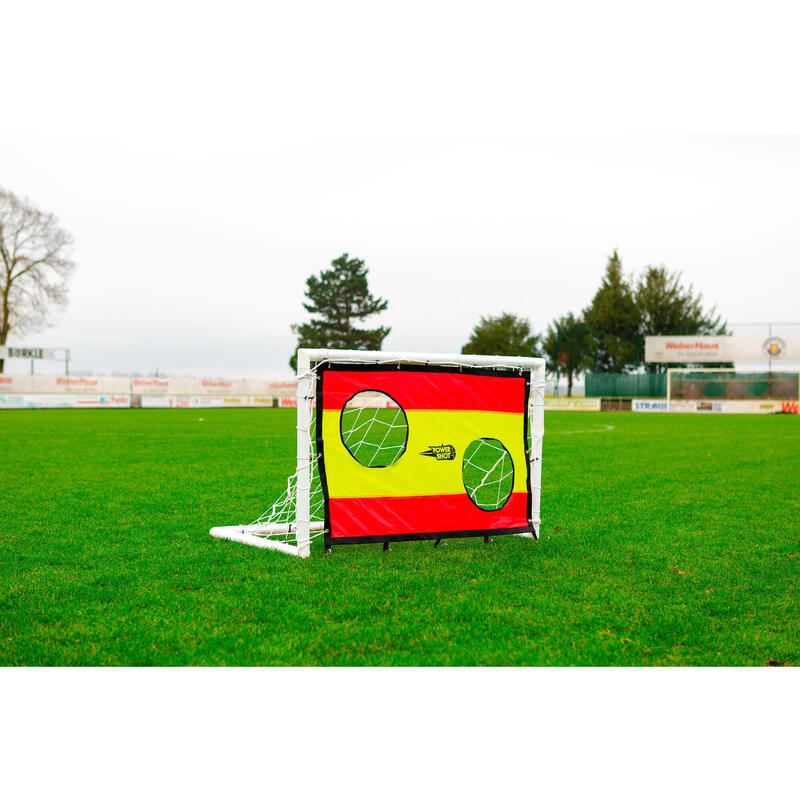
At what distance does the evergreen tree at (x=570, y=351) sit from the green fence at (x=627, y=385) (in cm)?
1379

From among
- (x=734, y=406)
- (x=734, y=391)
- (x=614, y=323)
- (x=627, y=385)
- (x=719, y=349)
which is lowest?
(x=734, y=406)

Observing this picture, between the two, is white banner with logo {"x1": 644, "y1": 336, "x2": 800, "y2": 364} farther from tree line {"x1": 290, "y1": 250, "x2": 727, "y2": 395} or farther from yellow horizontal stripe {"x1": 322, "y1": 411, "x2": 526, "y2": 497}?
yellow horizontal stripe {"x1": 322, "y1": 411, "x2": 526, "y2": 497}

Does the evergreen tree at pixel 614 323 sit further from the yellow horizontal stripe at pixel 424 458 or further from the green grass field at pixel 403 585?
the yellow horizontal stripe at pixel 424 458

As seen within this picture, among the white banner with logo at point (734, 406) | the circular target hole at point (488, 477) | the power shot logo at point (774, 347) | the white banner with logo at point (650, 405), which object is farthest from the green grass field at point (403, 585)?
the power shot logo at point (774, 347)

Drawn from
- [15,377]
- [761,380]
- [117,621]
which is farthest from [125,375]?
[117,621]

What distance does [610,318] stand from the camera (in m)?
65.6

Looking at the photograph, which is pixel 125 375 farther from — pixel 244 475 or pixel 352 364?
pixel 352 364

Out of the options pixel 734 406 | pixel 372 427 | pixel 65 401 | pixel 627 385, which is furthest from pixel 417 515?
pixel 627 385

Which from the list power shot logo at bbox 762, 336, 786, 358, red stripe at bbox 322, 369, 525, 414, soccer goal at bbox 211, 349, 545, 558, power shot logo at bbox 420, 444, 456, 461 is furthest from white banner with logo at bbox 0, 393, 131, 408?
power shot logo at bbox 762, 336, 786, 358

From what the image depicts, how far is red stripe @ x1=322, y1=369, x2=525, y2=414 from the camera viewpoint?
5625mm

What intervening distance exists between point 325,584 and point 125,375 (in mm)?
41877

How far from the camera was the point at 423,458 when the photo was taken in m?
5.83

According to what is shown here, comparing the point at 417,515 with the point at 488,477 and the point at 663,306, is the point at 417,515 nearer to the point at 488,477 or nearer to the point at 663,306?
the point at 488,477

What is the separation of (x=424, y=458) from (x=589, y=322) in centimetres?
6464
